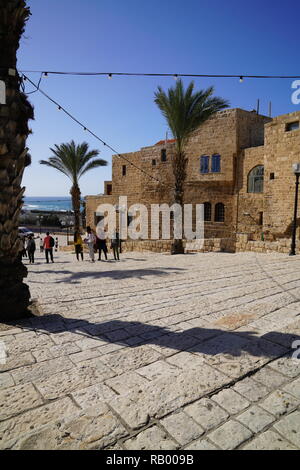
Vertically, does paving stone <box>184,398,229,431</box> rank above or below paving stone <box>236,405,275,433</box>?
above

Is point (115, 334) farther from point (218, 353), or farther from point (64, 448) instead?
point (64, 448)

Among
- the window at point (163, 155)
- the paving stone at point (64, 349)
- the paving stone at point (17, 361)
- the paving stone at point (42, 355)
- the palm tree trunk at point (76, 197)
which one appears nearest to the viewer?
the paving stone at point (17, 361)

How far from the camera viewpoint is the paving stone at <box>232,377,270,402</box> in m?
1.86

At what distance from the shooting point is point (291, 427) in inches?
62.7

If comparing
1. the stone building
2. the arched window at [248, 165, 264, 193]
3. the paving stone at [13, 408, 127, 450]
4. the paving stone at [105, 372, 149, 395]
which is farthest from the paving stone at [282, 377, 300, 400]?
the arched window at [248, 165, 264, 193]

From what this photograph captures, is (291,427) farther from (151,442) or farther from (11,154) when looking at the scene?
(11,154)

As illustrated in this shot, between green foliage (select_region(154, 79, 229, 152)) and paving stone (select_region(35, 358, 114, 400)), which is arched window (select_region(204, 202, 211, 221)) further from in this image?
paving stone (select_region(35, 358, 114, 400))

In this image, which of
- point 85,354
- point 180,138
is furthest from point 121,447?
point 180,138

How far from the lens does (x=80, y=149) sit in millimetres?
17719

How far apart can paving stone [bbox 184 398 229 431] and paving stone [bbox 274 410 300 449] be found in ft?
0.98

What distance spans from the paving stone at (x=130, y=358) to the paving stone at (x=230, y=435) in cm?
83

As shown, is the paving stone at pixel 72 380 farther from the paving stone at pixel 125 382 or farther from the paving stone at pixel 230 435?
the paving stone at pixel 230 435

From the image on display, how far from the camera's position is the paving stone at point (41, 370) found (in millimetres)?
2066

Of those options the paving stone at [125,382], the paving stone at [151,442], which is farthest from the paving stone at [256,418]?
the paving stone at [125,382]
